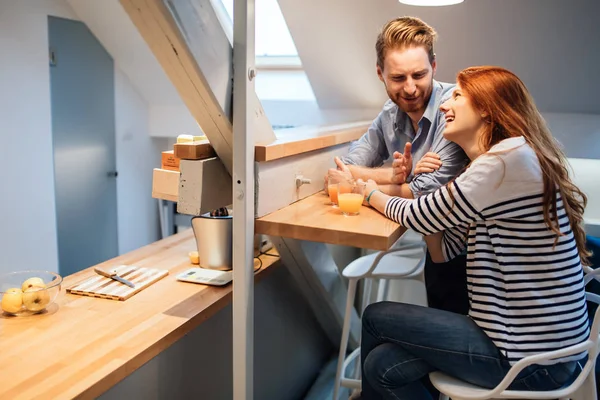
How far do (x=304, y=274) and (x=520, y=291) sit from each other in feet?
3.39

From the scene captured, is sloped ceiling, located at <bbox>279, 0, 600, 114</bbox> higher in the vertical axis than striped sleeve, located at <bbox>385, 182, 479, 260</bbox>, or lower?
higher

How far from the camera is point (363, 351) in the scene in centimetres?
162

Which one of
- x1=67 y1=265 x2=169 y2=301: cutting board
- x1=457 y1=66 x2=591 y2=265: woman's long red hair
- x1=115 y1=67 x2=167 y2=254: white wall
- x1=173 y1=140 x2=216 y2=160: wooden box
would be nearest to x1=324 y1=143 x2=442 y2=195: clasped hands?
x1=457 y1=66 x2=591 y2=265: woman's long red hair

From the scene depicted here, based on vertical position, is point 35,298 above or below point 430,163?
below

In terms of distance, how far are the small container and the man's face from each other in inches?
29.1

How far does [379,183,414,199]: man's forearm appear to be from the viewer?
5.78 ft

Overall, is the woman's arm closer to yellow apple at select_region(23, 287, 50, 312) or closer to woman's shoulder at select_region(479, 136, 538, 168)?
woman's shoulder at select_region(479, 136, 538, 168)

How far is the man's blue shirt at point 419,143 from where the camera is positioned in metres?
1.66

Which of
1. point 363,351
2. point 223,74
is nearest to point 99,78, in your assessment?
point 223,74

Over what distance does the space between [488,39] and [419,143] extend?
890 millimetres

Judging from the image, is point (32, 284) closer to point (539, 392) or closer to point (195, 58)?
point (195, 58)

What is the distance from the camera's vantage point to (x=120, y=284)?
69.1 inches

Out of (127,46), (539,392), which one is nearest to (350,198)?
(539,392)

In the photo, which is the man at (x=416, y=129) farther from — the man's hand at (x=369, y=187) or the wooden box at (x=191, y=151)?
the wooden box at (x=191, y=151)
